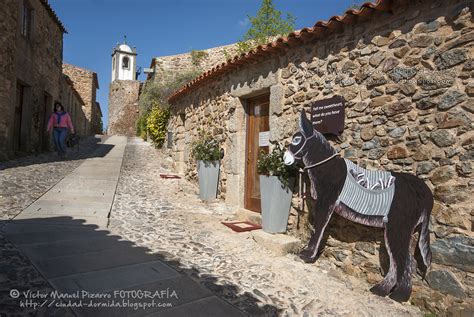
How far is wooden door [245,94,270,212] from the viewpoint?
5221 mm

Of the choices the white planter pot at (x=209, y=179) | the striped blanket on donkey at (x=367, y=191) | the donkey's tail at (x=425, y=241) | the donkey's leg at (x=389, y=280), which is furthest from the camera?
the white planter pot at (x=209, y=179)

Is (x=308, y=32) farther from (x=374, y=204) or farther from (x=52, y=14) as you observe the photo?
(x=52, y=14)

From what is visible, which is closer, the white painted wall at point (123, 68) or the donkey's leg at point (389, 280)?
the donkey's leg at point (389, 280)

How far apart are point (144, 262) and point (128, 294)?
637 millimetres

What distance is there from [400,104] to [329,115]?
2.69 feet

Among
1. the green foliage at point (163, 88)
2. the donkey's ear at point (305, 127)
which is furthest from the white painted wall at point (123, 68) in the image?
the donkey's ear at point (305, 127)

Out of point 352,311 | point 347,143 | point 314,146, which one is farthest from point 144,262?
point 347,143

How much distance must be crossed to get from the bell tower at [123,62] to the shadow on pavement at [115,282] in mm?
38980

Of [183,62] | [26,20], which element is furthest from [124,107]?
[26,20]

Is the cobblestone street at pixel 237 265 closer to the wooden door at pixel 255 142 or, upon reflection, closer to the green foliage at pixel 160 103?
the wooden door at pixel 255 142

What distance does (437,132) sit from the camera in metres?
2.84

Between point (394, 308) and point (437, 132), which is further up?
point (437, 132)

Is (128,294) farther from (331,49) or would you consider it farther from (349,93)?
(331,49)

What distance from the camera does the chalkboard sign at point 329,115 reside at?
3631 mm
